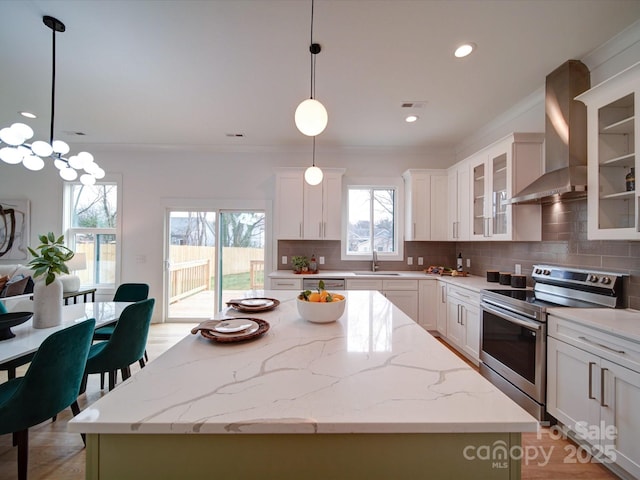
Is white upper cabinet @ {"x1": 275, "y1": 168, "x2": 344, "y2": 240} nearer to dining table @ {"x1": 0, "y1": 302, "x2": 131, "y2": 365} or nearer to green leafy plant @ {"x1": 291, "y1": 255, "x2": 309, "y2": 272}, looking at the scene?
green leafy plant @ {"x1": 291, "y1": 255, "x2": 309, "y2": 272}

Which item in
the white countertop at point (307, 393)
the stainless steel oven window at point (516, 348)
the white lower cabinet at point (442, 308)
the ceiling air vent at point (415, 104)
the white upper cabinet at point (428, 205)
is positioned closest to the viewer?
the white countertop at point (307, 393)

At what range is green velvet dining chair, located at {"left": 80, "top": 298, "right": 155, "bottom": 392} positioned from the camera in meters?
1.96

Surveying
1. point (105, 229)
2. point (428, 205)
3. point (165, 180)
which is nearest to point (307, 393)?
point (428, 205)

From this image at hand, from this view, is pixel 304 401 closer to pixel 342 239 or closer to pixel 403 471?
pixel 403 471

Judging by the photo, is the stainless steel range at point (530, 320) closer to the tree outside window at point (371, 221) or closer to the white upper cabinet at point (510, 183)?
the white upper cabinet at point (510, 183)

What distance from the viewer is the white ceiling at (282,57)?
5.80 ft

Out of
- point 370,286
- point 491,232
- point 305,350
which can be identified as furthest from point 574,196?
point 305,350

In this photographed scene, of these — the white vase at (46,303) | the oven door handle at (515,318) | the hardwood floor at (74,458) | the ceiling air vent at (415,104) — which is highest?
the ceiling air vent at (415,104)

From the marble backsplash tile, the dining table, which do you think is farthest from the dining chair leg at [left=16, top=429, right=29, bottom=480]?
the marble backsplash tile

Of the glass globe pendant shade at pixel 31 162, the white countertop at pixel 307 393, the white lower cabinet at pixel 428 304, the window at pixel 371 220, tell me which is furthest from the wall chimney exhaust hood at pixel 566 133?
the glass globe pendant shade at pixel 31 162

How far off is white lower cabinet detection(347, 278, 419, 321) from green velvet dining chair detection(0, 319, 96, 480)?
2.83 m

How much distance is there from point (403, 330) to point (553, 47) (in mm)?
2498

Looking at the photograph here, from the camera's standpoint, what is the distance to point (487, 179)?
3.06 meters

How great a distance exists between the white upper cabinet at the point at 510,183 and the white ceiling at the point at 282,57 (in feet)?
1.76
